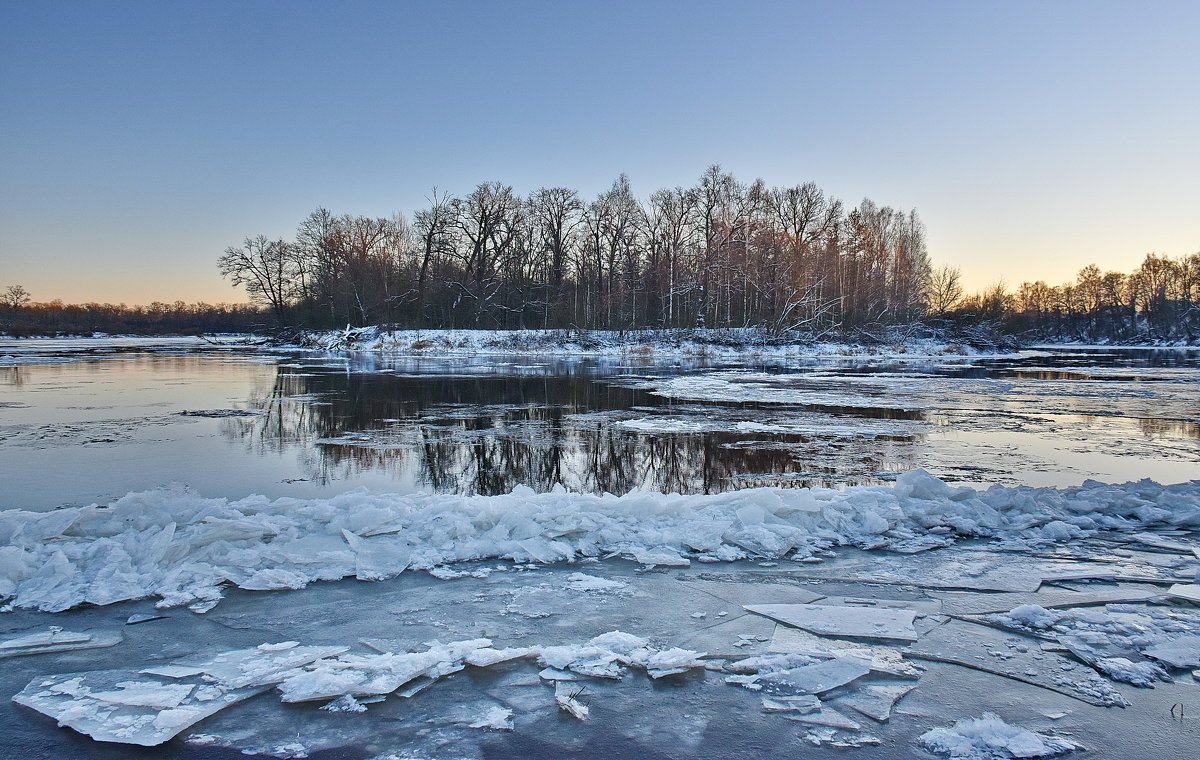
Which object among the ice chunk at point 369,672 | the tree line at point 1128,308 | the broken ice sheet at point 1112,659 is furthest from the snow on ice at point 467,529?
the tree line at point 1128,308

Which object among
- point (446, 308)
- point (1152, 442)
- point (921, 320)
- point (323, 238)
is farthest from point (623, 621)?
point (323, 238)

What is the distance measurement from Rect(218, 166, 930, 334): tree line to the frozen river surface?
4163 centimetres

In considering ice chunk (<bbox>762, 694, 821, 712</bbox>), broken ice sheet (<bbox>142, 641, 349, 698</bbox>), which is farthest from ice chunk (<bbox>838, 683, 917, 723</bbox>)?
broken ice sheet (<bbox>142, 641, 349, 698</bbox>)

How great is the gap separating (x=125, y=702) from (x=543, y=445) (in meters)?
7.85

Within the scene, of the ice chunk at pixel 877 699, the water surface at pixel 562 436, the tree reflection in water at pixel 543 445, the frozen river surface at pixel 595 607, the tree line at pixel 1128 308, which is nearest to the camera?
the frozen river surface at pixel 595 607

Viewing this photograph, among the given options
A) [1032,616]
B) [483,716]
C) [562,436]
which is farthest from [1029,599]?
[562,436]

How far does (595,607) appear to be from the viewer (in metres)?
4.14

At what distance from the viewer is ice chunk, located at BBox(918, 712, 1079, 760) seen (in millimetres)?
2635

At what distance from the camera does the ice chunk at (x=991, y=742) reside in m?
2.63

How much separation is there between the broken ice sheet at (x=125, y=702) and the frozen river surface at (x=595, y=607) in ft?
0.05

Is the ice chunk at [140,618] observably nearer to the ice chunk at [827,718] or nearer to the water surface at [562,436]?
→ the water surface at [562,436]

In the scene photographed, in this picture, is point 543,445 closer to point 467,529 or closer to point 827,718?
point 467,529

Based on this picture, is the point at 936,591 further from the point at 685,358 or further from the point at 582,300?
the point at 582,300

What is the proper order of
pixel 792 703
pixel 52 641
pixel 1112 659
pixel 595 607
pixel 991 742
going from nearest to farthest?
pixel 991 742, pixel 792 703, pixel 1112 659, pixel 52 641, pixel 595 607
